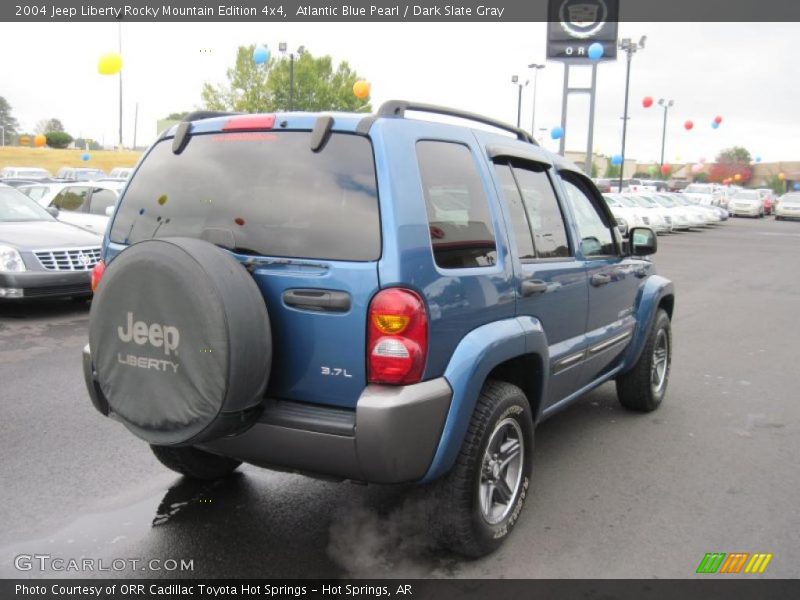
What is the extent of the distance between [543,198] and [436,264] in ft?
4.40

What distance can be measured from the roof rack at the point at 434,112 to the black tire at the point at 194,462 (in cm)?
202

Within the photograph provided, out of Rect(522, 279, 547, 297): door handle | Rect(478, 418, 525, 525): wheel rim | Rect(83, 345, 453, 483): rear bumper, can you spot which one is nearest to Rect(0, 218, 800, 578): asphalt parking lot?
Rect(478, 418, 525, 525): wheel rim

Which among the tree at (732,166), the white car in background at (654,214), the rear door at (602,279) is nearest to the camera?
the rear door at (602,279)

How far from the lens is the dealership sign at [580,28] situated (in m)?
33.2

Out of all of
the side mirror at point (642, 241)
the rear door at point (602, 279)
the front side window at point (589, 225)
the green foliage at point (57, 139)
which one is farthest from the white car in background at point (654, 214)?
the green foliage at point (57, 139)

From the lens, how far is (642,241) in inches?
195

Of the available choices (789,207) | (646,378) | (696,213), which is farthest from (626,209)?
(789,207)

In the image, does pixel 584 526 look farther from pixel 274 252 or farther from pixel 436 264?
pixel 274 252

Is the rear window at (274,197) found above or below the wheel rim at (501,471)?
above

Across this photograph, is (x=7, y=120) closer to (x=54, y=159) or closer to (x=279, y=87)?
(x=54, y=159)

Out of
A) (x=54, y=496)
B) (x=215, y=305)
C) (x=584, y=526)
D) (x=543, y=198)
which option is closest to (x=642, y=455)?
(x=584, y=526)

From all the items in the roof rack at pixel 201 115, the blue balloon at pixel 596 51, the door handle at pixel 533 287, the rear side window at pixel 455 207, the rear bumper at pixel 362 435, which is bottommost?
the rear bumper at pixel 362 435

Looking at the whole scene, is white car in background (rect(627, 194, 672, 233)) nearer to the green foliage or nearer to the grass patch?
the grass patch

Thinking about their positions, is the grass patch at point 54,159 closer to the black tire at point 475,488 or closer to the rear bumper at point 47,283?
the rear bumper at point 47,283
